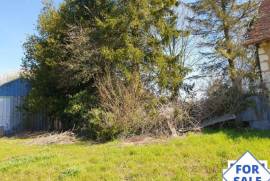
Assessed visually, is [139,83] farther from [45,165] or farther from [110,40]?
[45,165]

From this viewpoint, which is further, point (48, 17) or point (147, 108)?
point (48, 17)

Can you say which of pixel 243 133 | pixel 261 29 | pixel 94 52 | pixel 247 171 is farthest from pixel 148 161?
pixel 94 52

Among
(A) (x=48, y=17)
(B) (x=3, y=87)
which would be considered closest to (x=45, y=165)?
(A) (x=48, y=17)

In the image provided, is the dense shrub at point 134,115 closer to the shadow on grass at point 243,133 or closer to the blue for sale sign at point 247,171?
the shadow on grass at point 243,133

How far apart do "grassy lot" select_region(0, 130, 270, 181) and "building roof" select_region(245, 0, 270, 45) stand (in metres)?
3.58

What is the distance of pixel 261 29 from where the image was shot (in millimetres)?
13477

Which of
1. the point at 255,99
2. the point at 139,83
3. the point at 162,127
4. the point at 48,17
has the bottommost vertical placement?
the point at 162,127

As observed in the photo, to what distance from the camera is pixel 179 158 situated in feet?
28.8

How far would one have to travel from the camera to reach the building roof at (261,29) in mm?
12852

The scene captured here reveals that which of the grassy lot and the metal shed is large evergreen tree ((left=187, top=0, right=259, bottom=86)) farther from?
the metal shed

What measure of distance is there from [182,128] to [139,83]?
2.97 m

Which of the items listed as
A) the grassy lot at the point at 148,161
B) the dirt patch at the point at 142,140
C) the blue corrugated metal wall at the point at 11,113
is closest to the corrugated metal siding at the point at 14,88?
the blue corrugated metal wall at the point at 11,113

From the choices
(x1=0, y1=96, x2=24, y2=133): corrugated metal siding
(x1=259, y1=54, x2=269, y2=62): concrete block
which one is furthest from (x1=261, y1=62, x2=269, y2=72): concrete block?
(x1=0, y1=96, x2=24, y2=133): corrugated metal siding

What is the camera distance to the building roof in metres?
12.9
